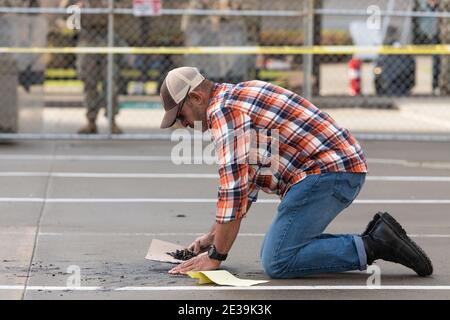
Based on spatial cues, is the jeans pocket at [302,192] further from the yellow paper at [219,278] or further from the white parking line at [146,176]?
the white parking line at [146,176]

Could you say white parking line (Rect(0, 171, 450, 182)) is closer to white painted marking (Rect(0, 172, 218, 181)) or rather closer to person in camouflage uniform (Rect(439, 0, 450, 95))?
white painted marking (Rect(0, 172, 218, 181))

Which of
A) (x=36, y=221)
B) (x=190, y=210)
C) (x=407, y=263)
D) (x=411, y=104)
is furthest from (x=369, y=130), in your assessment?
(x=407, y=263)

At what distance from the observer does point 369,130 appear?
47.4 ft

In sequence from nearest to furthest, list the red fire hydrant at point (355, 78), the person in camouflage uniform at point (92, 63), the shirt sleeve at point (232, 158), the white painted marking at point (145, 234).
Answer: the shirt sleeve at point (232, 158), the white painted marking at point (145, 234), the person in camouflage uniform at point (92, 63), the red fire hydrant at point (355, 78)

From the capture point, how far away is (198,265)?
640 centimetres

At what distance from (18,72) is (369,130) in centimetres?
464

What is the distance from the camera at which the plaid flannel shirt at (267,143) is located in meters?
6.08

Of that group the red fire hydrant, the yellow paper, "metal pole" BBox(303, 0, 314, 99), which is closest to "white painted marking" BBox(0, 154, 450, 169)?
"metal pole" BBox(303, 0, 314, 99)

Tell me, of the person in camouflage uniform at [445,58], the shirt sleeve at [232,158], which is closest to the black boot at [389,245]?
the shirt sleeve at [232,158]

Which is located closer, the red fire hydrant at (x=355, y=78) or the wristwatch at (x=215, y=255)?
the wristwatch at (x=215, y=255)

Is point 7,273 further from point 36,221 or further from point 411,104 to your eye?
point 411,104

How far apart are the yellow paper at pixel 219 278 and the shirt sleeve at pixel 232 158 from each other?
0.36 meters

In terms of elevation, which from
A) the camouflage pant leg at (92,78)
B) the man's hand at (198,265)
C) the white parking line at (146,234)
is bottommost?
the white parking line at (146,234)

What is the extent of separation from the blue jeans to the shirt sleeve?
1.15 feet
